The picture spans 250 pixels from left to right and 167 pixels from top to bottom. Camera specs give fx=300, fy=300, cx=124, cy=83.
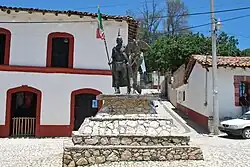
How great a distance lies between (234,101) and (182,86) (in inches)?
278

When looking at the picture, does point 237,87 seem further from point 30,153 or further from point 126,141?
point 30,153

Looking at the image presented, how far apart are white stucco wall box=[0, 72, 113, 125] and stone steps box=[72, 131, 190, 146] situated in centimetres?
661

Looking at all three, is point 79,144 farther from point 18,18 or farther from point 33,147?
point 18,18

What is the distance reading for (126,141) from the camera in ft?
27.4

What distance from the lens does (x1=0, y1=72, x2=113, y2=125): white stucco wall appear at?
14516 mm

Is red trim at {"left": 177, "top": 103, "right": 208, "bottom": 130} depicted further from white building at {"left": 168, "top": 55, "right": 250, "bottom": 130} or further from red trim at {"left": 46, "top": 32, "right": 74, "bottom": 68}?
red trim at {"left": 46, "top": 32, "right": 74, "bottom": 68}

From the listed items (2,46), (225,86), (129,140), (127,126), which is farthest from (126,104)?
(225,86)

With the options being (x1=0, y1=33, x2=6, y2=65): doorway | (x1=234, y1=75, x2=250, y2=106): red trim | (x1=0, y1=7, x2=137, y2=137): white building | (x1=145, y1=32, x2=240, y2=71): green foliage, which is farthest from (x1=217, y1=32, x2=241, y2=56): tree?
(x1=0, y1=33, x2=6, y2=65): doorway

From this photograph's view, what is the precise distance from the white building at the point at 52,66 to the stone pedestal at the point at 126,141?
608 cm

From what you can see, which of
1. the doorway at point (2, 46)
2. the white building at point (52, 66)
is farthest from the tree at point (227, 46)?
the doorway at point (2, 46)

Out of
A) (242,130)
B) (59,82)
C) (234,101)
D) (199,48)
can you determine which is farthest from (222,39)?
(59,82)

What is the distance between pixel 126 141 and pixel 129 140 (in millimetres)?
88

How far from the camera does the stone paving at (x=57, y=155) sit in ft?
26.2

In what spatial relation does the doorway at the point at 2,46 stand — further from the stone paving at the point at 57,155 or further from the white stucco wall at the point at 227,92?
the white stucco wall at the point at 227,92
